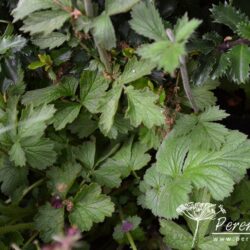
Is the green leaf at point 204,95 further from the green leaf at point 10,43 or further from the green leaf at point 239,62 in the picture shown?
the green leaf at point 10,43

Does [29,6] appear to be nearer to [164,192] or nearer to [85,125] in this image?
[85,125]

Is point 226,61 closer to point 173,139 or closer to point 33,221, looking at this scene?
point 173,139

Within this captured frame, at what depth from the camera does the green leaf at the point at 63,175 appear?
99cm

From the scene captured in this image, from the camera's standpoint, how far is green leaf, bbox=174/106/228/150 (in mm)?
917

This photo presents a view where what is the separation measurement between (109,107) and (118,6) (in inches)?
8.4

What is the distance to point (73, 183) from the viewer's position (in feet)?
3.35

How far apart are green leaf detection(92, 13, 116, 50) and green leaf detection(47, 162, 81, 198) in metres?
0.33

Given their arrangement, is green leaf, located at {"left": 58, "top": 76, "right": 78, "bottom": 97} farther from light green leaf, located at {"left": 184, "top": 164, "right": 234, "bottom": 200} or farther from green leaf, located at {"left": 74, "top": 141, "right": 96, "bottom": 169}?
light green leaf, located at {"left": 184, "top": 164, "right": 234, "bottom": 200}

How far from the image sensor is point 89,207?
95 centimetres

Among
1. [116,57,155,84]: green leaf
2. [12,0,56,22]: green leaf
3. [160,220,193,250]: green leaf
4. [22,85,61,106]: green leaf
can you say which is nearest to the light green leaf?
[160,220,193,250]: green leaf

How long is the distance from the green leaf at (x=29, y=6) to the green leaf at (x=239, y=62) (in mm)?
379

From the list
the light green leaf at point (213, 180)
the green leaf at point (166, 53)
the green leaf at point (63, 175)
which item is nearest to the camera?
the green leaf at point (166, 53)

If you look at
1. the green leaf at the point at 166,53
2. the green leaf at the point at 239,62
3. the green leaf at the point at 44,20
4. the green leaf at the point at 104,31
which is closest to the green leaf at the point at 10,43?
the green leaf at the point at 44,20

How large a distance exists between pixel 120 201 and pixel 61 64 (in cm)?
37
